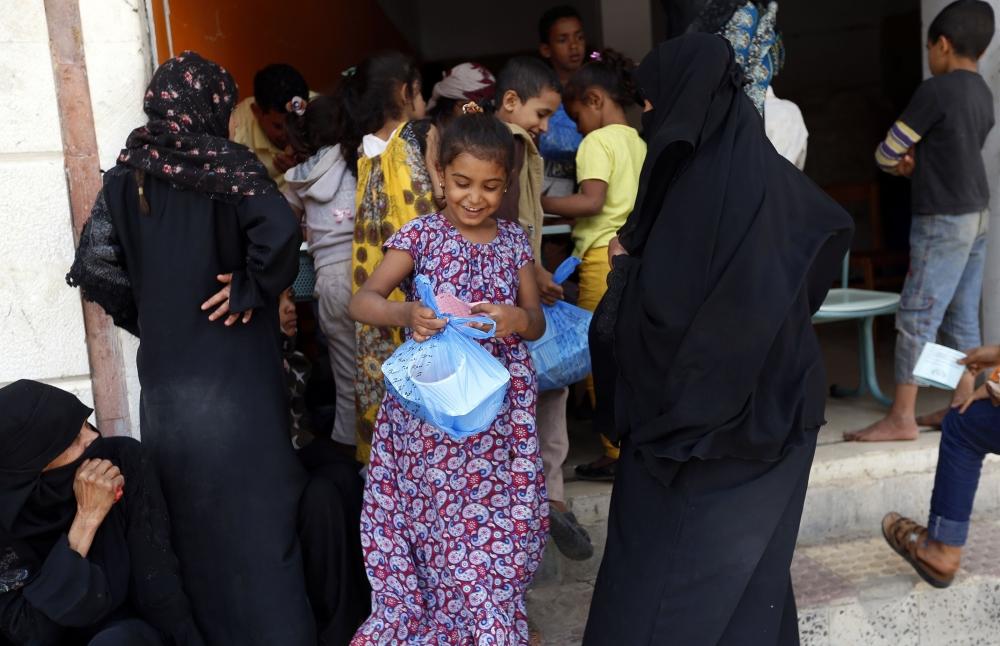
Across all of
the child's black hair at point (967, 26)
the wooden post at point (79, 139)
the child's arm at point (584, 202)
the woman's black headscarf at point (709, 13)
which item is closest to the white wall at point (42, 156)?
the wooden post at point (79, 139)

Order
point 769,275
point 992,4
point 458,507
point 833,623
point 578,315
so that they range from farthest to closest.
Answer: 1. point 992,4
2. point 833,623
3. point 578,315
4. point 458,507
5. point 769,275

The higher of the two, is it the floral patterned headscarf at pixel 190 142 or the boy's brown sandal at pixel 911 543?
the floral patterned headscarf at pixel 190 142

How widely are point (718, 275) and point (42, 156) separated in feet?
6.85

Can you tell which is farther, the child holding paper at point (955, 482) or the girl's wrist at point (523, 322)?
the child holding paper at point (955, 482)

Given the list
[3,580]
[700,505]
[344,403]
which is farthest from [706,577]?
[3,580]

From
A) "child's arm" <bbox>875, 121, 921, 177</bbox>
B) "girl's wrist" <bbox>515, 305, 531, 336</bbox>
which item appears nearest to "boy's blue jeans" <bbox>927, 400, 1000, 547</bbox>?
"child's arm" <bbox>875, 121, 921, 177</bbox>

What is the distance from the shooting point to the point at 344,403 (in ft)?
11.1

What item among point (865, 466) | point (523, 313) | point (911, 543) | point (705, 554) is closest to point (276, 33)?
point (523, 313)

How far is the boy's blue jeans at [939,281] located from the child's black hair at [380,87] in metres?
2.15

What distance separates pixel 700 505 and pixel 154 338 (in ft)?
5.01

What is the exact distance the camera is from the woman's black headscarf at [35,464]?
97.9 inches

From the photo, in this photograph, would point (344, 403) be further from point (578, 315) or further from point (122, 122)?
point (122, 122)

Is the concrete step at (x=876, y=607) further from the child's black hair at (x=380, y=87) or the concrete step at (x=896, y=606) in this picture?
the child's black hair at (x=380, y=87)

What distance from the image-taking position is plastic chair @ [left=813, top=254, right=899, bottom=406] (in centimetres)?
428
